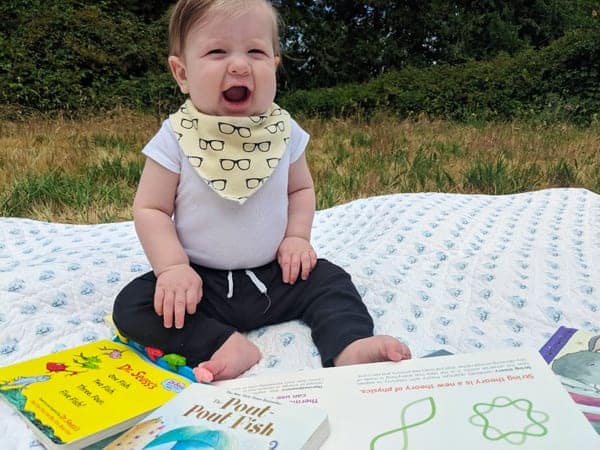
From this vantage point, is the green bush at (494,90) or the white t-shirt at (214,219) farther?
the green bush at (494,90)

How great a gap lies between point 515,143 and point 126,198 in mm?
2306

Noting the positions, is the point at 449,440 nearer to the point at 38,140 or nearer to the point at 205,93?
the point at 205,93

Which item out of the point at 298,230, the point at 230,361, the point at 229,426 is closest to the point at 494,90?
the point at 298,230

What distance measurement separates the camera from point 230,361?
1072mm

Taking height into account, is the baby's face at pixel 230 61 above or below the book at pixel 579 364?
above

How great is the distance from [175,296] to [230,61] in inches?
17.8

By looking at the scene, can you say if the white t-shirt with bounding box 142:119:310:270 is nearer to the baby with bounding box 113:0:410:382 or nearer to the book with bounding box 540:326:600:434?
the baby with bounding box 113:0:410:382

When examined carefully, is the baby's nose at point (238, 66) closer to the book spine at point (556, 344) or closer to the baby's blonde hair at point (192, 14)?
the baby's blonde hair at point (192, 14)

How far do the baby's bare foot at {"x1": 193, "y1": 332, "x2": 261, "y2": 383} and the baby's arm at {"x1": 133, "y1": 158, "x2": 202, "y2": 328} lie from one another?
3.6 inches

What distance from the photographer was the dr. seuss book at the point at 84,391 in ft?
2.76

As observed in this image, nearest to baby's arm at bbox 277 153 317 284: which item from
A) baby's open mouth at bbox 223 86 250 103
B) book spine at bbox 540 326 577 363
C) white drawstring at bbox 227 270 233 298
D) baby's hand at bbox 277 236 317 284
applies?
baby's hand at bbox 277 236 317 284

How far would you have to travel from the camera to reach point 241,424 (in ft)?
2.49

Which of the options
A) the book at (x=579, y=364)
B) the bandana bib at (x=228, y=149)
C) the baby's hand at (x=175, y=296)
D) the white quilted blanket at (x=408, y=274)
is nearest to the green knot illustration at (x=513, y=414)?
the book at (x=579, y=364)

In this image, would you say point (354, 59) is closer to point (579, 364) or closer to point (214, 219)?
point (214, 219)
